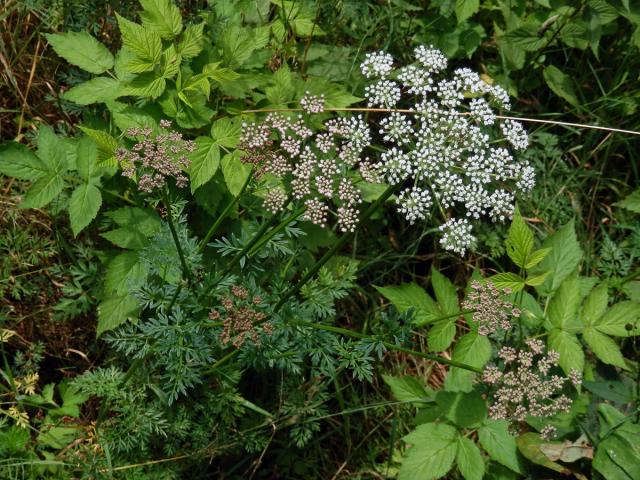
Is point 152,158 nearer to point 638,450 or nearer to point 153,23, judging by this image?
point 153,23

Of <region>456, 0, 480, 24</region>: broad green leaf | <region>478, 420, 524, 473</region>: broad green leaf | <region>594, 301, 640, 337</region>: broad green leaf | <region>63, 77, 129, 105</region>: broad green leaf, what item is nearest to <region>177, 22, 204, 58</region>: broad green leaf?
<region>63, 77, 129, 105</region>: broad green leaf

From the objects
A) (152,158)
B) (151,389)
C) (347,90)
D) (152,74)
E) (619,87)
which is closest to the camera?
(152,158)

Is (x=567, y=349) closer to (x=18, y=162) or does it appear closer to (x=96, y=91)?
(x=96, y=91)

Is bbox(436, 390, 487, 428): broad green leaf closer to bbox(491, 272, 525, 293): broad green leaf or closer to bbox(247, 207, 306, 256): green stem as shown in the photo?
bbox(491, 272, 525, 293): broad green leaf

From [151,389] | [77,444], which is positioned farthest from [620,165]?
[77,444]

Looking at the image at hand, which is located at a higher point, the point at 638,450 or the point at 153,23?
the point at 153,23

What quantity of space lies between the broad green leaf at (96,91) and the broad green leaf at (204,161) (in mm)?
507

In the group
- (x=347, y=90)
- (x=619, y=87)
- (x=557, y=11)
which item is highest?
(x=557, y=11)

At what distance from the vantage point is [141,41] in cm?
343

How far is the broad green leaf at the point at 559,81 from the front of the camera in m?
4.70

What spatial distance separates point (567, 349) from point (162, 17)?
287 cm

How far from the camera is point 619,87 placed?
4.92m

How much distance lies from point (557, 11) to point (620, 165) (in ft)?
4.29

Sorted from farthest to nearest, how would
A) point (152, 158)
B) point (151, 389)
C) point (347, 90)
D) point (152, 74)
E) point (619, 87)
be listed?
point (619, 87) < point (347, 90) < point (151, 389) < point (152, 74) < point (152, 158)
